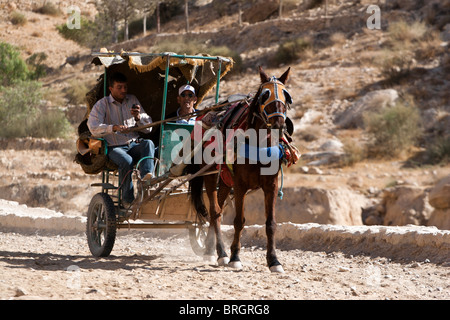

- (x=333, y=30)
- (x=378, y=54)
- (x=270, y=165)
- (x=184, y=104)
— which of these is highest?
(x=333, y=30)

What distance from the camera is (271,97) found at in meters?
6.85

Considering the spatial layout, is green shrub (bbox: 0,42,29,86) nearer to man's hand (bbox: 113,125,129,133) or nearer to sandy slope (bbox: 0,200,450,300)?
sandy slope (bbox: 0,200,450,300)

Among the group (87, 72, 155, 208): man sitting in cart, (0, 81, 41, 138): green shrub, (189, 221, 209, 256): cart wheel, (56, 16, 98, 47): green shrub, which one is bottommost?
(189, 221, 209, 256): cart wheel

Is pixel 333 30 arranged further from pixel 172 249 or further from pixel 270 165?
pixel 270 165

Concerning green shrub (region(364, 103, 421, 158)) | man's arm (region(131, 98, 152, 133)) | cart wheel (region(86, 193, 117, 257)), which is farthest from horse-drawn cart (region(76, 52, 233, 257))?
green shrub (region(364, 103, 421, 158))

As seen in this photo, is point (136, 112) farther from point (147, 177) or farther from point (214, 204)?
point (214, 204)

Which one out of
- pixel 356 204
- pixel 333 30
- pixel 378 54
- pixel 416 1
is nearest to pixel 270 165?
pixel 356 204

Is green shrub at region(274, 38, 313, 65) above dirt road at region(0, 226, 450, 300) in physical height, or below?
above

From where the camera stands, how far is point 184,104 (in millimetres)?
8859

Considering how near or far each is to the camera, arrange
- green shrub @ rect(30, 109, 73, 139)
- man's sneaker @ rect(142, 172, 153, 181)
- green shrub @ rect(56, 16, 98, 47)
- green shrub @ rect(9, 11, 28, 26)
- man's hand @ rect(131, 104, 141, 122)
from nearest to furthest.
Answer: man's sneaker @ rect(142, 172, 153, 181)
man's hand @ rect(131, 104, 141, 122)
green shrub @ rect(30, 109, 73, 139)
green shrub @ rect(56, 16, 98, 47)
green shrub @ rect(9, 11, 28, 26)

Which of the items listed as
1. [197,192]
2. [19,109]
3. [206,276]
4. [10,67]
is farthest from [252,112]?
[10,67]

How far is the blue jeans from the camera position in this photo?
27.0ft

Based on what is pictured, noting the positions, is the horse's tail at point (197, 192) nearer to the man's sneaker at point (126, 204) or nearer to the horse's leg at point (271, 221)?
the man's sneaker at point (126, 204)

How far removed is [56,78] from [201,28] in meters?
10.2
